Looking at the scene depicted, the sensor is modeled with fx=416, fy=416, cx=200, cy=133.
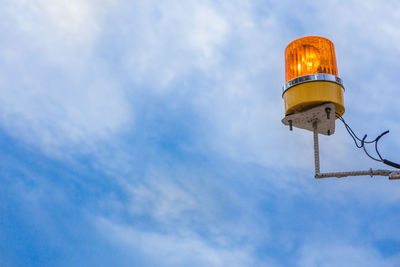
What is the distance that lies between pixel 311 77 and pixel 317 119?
0.40 meters

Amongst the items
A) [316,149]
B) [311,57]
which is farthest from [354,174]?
[311,57]

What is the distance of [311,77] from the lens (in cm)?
358

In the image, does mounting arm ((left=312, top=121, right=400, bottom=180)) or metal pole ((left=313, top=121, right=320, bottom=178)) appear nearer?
mounting arm ((left=312, top=121, right=400, bottom=180))

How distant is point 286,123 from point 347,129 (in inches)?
22.0

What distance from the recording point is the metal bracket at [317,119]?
3621mm

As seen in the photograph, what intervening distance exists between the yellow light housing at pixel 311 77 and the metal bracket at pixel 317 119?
0.05 metres

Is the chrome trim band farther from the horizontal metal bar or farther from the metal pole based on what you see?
the horizontal metal bar

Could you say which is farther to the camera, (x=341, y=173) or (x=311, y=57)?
(x=311, y=57)

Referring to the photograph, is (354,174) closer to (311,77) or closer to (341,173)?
(341,173)

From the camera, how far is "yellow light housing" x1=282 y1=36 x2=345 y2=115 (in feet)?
11.7

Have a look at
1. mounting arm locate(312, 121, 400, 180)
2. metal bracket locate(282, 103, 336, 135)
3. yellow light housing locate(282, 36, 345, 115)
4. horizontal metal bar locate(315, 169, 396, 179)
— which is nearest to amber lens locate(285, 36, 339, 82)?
yellow light housing locate(282, 36, 345, 115)

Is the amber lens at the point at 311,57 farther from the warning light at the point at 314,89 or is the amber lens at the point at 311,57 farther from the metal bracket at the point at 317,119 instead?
the metal bracket at the point at 317,119

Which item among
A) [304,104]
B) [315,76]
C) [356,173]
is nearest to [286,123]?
[304,104]

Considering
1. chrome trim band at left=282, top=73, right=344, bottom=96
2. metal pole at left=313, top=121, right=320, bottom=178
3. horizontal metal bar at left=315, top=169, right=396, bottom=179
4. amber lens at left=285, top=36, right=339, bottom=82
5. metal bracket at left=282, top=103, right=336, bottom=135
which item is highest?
amber lens at left=285, top=36, right=339, bottom=82
